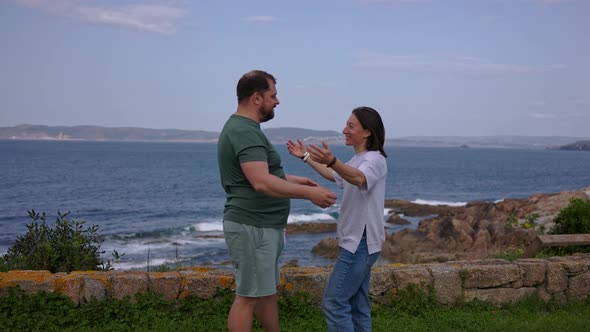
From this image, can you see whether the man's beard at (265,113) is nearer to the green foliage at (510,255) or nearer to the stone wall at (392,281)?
the stone wall at (392,281)

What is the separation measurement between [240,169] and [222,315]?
187 cm

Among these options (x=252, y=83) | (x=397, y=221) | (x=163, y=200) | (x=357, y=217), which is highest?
(x=252, y=83)

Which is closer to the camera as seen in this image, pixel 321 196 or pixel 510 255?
pixel 321 196

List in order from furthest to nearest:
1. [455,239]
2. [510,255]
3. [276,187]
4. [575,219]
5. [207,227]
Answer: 1. [207,227]
2. [455,239]
3. [575,219]
4. [510,255]
5. [276,187]

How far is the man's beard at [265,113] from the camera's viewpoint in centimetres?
396

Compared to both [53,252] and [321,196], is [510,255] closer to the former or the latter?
[321,196]

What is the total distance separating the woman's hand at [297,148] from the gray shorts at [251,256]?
1.81 feet

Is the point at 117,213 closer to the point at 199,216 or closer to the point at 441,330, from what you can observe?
the point at 199,216

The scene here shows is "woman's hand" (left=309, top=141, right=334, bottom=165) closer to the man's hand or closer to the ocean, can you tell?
the man's hand

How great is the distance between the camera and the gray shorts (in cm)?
388

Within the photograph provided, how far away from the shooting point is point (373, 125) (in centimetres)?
416

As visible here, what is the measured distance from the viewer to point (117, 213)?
129 ft

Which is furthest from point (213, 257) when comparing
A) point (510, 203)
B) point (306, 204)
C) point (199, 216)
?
point (306, 204)

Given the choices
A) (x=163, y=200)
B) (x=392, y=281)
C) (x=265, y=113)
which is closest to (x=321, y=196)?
(x=265, y=113)
